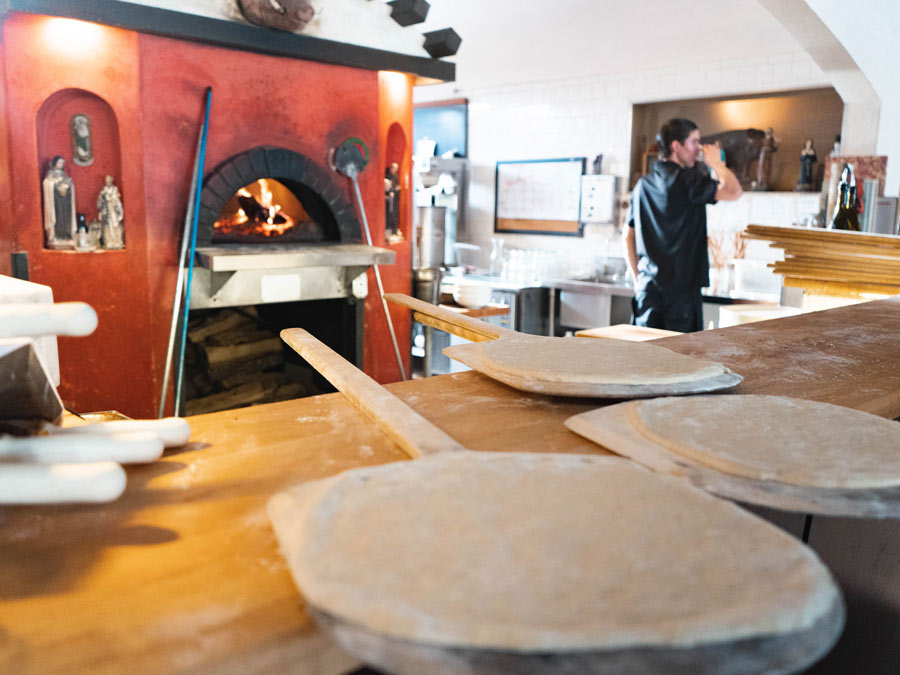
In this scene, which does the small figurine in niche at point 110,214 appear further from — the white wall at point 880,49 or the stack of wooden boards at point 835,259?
the white wall at point 880,49

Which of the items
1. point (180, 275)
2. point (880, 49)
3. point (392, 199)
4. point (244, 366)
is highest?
point (880, 49)

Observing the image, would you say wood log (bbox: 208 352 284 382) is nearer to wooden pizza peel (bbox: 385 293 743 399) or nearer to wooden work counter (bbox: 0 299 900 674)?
wooden pizza peel (bbox: 385 293 743 399)

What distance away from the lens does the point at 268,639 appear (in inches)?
16.5

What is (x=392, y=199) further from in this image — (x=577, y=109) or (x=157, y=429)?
(x=157, y=429)

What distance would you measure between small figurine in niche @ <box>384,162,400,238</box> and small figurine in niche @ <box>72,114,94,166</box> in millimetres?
1652

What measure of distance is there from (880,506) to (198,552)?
0.56 metres

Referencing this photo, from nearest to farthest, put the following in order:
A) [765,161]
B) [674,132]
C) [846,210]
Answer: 1. [846,210]
2. [674,132]
3. [765,161]

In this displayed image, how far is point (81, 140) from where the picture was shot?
10.4 feet

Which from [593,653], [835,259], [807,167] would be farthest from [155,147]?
[807,167]

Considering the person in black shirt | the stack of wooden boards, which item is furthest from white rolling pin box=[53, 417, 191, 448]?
the person in black shirt

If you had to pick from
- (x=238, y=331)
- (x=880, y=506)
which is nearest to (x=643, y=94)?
(x=238, y=331)

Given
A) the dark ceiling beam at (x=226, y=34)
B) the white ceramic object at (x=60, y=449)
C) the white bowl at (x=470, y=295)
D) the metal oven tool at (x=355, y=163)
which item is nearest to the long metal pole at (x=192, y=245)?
the dark ceiling beam at (x=226, y=34)

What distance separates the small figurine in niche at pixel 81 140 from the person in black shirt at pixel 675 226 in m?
2.77

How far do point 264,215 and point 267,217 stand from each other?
0.02m
